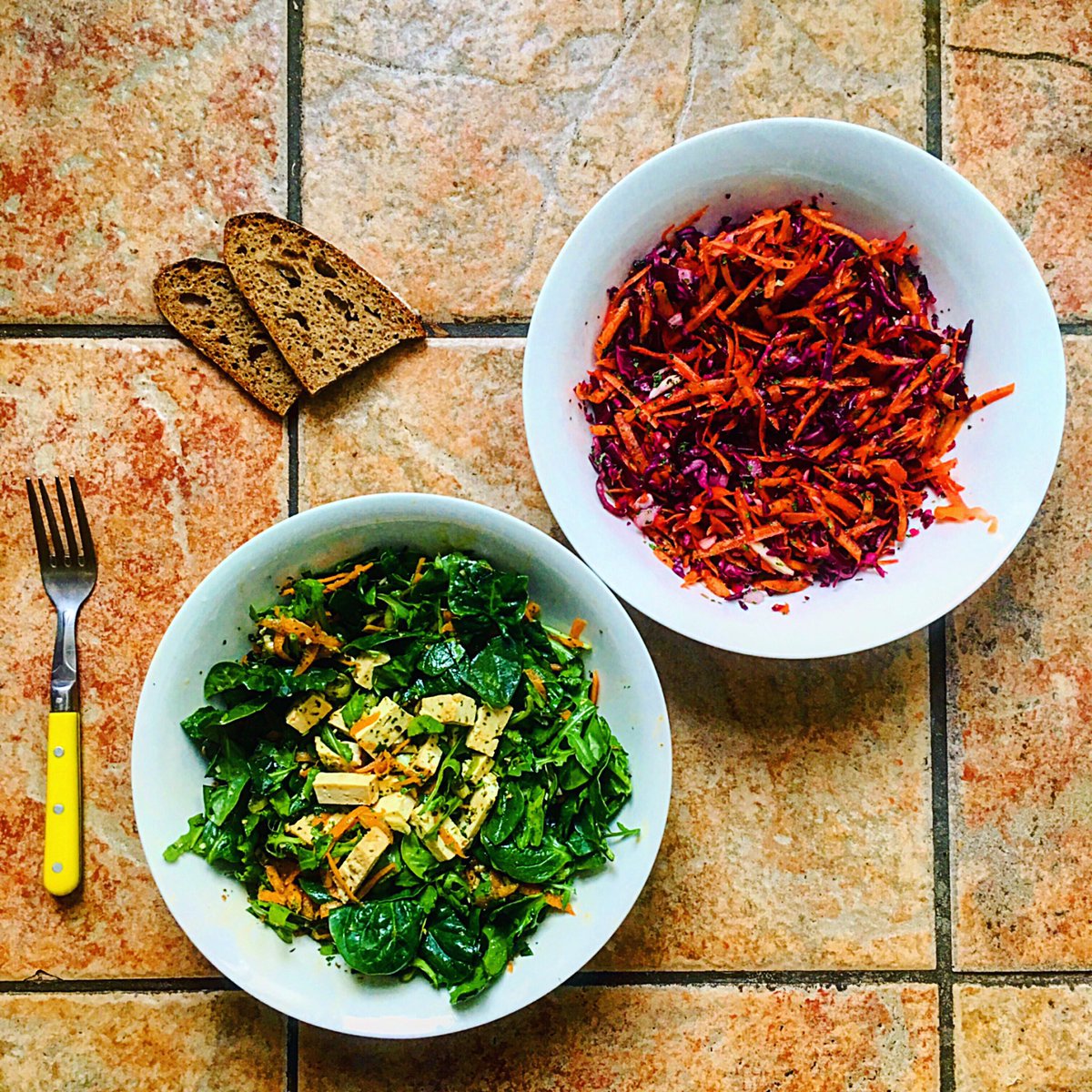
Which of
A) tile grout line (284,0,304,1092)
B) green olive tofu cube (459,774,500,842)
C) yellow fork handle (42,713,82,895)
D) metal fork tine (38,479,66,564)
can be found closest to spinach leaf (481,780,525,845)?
green olive tofu cube (459,774,500,842)

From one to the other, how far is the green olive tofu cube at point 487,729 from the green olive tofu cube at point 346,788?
13 cm

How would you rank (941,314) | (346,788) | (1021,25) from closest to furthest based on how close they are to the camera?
(346,788) → (941,314) → (1021,25)

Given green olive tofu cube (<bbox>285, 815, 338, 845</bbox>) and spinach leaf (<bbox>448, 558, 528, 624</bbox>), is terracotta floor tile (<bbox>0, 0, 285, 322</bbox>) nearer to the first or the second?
spinach leaf (<bbox>448, 558, 528, 624</bbox>)

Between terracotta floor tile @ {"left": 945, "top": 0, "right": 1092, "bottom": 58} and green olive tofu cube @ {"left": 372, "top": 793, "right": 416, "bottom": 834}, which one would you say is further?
terracotta floor tile @ {"left": 945, "top": 0, "right": 1092, "bottom": 58}

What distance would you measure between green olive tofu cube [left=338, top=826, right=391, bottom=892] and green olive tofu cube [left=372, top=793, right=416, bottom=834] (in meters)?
0.02

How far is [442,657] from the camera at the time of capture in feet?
4.18

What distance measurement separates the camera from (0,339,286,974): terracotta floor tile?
4.67 ft

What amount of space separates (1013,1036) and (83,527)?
1.54 meters

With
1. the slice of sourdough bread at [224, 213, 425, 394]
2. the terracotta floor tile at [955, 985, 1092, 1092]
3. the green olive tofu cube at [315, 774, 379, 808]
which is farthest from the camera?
the terracotta floor tile at [955, 985, 1092, 1092]

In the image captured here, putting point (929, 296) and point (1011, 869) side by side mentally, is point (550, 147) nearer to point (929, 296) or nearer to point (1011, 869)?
point (929, 296)

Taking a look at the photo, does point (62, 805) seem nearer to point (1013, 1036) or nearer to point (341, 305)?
point (341, 305)

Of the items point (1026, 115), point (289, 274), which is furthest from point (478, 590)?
point (1026, 115)

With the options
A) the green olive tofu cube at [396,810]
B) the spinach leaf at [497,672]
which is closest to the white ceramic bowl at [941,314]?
the spinach leaf at [497,672]

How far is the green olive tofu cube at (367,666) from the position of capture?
1.28 metres
